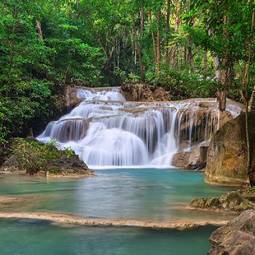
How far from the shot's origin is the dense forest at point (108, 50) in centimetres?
1314

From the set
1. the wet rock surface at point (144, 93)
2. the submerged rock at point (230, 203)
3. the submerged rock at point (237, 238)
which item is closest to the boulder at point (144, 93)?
the wet rock surface at point (144, 93)

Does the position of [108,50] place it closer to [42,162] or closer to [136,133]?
[136,133]

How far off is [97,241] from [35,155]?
11253mm

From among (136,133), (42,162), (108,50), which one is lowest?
(42,162)

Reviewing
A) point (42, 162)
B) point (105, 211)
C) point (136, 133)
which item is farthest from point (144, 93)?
point (105, 211)

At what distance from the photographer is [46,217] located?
9.10 m

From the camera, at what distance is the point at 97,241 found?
7508 mm

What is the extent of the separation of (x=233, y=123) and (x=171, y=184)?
2666 mm

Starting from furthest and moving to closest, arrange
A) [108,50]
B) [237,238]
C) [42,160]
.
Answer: [108,50], [42,160], [237,238]

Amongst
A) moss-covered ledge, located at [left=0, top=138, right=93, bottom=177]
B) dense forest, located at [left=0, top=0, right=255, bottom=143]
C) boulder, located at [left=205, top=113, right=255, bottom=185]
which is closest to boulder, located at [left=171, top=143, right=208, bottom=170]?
dense forest, located at [left=0, top=0, right=255, bottom=143]

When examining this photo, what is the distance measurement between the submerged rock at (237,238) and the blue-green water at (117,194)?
2888mm

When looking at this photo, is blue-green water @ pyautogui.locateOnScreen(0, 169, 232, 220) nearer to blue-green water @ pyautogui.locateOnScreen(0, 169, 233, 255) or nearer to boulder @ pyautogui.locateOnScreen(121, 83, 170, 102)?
blue-green water @ pyautogui.locateOnScreen(0, 169, 233, 255)

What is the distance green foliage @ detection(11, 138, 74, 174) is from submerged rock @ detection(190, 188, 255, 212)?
848 centimetres

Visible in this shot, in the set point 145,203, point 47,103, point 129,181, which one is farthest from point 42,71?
point 145,203
